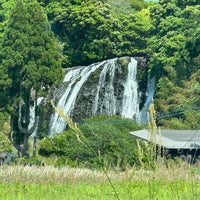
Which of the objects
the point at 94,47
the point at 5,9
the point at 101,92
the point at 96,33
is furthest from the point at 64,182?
the point at 5,9

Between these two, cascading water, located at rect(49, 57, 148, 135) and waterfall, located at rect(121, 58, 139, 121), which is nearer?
cascading water, located at rect(49, 57, 148, 135)

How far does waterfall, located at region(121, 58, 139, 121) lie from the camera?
3943 cm

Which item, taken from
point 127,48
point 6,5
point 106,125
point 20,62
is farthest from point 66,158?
point 6,5

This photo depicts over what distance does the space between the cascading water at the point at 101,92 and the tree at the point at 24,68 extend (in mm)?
4820

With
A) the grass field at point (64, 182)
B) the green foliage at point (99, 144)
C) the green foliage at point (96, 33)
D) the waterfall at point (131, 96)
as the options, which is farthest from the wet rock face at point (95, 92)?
the grass field at point (64, 182)

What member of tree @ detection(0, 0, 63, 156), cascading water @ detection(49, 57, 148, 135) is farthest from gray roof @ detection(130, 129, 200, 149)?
cascading water @ detection(49, 57, 148, 135)

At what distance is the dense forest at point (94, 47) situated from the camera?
33.0 m

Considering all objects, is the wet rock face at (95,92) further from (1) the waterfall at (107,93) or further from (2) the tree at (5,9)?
(2) the tree at (5,9)

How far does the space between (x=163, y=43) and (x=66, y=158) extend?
16373mm

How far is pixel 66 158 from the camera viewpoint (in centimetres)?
2755

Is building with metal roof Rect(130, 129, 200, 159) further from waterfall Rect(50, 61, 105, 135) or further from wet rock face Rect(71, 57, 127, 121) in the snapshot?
wet rock face Rect(71, 57, 127, 121)

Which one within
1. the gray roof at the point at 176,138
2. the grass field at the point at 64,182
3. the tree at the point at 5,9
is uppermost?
the tree at the point at 5,9

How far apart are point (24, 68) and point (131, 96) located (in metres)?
9.06

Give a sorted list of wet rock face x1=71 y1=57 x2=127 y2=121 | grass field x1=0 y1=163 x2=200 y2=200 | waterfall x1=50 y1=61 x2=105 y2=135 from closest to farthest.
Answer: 1. grass field x1=0 y1=163 x2=200 y2=200
2. waterfall x1=50 y1=61 x2=105 y2=135
3. wet rock face x1=71 y1=57 x2=127 y2=121
